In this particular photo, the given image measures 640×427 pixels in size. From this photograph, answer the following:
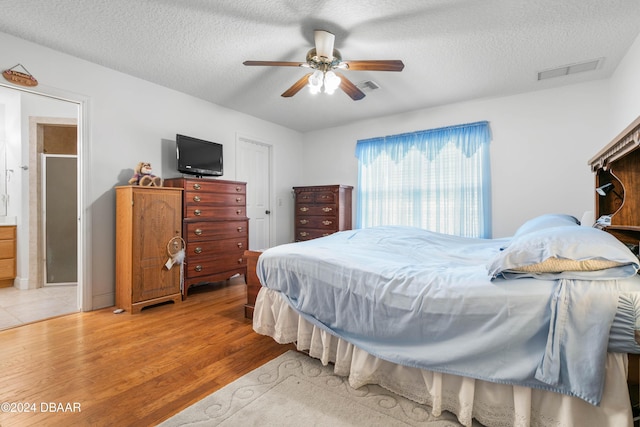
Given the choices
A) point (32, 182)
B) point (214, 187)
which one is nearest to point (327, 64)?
point (214, 187)

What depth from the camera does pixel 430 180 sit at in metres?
4.11

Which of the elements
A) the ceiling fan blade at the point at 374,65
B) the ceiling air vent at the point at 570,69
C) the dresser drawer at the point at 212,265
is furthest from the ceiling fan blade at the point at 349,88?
the dresser drawer at the point at 212,265

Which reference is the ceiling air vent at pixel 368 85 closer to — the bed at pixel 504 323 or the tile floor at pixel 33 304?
the bed at pixel 504 323

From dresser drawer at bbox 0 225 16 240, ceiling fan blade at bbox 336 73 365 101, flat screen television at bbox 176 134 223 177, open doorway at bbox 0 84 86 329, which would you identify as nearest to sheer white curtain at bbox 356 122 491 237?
ceiling fan blade at bbox 336 73 365 101

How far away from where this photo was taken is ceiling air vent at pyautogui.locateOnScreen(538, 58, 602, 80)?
2816 mm

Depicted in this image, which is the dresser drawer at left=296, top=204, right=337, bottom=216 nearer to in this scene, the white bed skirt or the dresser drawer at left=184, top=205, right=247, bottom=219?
the dresser drawer at left=184, top=205, right=247, bottom=219

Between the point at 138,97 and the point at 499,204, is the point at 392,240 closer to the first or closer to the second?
the point at 499,204

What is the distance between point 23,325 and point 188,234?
4.99 ft

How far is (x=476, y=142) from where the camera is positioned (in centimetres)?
379

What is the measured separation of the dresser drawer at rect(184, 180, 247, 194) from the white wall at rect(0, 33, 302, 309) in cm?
50

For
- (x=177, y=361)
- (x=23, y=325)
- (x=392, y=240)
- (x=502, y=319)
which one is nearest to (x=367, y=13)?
(x=392, y=240)

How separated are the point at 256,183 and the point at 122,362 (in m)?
3.24

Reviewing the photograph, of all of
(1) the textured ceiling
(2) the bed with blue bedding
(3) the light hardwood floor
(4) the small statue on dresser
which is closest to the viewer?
(2) the bed with blue bedding

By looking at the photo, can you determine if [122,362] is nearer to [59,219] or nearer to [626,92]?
[59,219]
